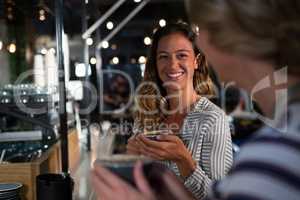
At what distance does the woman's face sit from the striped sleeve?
6.9 inches

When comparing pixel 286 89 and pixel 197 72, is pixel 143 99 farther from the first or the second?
pixel 286 89

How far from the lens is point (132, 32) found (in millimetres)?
3998

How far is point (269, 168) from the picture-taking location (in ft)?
1.44

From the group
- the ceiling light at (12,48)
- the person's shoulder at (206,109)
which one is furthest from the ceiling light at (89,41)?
the person's shoulder at (206,109)

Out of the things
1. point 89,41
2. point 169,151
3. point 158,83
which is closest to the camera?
point 169,151

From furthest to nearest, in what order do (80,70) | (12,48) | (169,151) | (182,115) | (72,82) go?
(12,48) < (80,70) < (72,82) < (182,115) < (169,151)

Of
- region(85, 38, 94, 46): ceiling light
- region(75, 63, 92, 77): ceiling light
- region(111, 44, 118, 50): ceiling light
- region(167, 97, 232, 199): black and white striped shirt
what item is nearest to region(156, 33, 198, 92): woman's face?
region(167, 97, 232, 199): black and white striped shirt

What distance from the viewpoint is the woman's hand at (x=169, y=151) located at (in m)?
0.92

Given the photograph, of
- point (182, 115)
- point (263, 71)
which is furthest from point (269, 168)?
point (182, 115)

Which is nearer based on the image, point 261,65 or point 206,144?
point 261,65

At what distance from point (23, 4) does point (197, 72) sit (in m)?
1.24

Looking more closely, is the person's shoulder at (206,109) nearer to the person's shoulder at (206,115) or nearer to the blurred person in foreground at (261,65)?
the person's shoulder at (206,115)

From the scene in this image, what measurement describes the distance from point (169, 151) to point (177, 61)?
1.24 feet

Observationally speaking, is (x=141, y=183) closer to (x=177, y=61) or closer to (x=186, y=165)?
(x=186, y=165)
